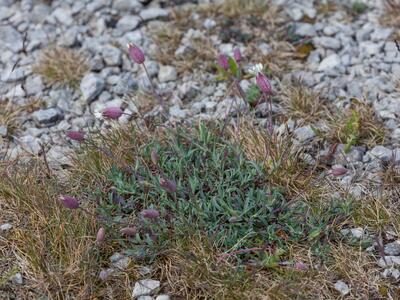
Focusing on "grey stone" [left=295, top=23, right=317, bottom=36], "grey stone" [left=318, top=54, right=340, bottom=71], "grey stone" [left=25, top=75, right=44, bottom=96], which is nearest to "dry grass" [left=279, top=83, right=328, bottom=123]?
"grey stone" [left=318, top=54, right=340, bottom=71]

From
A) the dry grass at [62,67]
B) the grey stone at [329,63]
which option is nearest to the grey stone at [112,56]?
the dry grass at [62,67]

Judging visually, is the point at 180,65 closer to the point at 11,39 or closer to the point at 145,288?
the point at 11,39

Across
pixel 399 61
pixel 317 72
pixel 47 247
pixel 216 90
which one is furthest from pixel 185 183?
pixel 399 61

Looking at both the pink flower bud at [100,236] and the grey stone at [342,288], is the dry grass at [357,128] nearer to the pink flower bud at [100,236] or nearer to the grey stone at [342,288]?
the grey stone at [342,288]

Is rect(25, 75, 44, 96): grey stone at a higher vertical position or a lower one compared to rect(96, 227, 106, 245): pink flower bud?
lower

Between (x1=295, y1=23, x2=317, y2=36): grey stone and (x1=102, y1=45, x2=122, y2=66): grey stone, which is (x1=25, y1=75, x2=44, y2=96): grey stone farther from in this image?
(x1=295, y1=23, x2=317, y2=36): grey stone

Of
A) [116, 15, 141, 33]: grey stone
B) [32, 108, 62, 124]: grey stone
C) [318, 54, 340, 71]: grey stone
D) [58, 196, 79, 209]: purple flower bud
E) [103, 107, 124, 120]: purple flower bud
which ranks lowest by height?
[318, 54, 340, 71]: grey stone

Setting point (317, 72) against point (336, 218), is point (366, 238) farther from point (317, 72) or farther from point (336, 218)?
point (317, 72)
